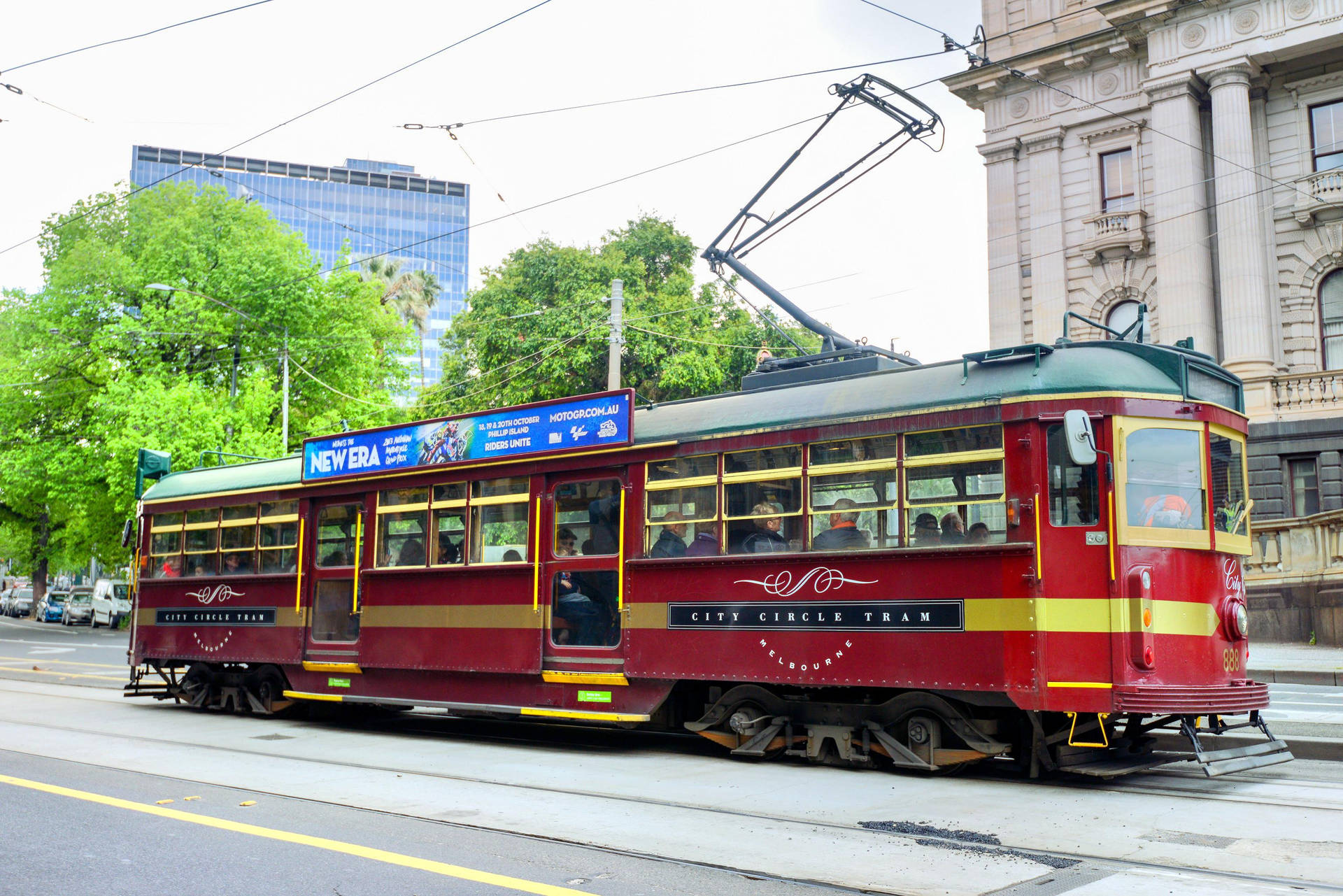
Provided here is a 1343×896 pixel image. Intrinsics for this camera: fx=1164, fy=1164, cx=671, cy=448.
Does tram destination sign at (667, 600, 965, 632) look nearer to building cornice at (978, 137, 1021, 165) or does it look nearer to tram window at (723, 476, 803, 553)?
tram window at (723, 476, 803, 553)

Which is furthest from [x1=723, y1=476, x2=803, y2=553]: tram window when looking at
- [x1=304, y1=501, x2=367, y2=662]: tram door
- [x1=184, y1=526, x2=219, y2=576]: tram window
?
[x1=184, y1=526, x2=219, y2=576]: tram window

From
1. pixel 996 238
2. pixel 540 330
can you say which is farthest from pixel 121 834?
pixel 540 330

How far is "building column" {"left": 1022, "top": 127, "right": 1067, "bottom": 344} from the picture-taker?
2847 cm

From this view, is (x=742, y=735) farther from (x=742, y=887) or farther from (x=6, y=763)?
(x=6, y=763)

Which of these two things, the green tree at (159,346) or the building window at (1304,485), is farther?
the green tree at (159,346)

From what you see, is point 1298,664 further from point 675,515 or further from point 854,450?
point 675,515

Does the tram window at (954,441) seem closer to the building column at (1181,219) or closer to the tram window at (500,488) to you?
the tram window at (500,488)

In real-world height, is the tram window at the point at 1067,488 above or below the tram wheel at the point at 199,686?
above

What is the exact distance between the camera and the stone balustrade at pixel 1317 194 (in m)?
25.1

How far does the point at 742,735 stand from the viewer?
10500 mm

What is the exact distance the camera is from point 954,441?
9305 millimetres

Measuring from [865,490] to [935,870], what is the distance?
4072mm

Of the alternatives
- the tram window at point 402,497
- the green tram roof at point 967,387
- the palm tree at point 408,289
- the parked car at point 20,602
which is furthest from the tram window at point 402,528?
the parked car at point 20,602

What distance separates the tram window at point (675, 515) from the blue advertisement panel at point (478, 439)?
728mm
